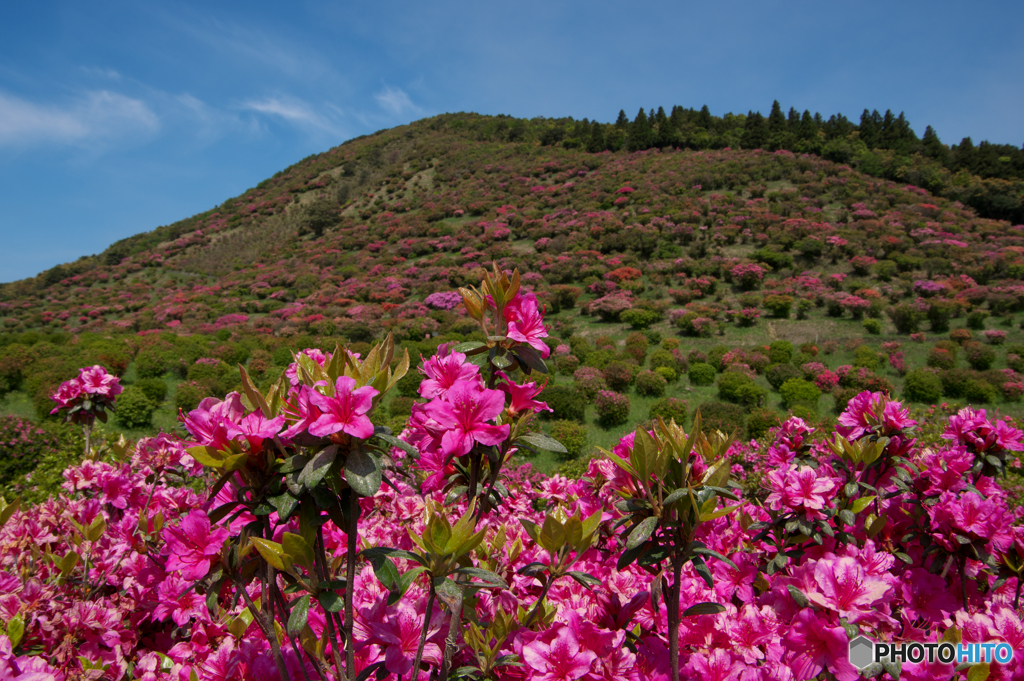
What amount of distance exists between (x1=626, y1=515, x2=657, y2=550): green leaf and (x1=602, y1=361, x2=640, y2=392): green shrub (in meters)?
8.59

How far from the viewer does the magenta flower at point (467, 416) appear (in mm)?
938

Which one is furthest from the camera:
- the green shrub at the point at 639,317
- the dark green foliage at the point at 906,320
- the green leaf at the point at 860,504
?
the green shrub at the point at 639,317

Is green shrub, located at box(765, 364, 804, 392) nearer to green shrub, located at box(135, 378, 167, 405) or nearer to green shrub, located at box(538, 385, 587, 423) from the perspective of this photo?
green shrub, located at box(538, 385, 587, 423)

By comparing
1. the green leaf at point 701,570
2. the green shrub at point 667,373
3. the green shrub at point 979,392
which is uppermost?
the green leaf at point 701,570

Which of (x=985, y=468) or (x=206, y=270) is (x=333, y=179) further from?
(x=985, y=468)

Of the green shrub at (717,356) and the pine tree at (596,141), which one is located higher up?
the pine tree at (596,141)

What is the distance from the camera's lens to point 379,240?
2986cm

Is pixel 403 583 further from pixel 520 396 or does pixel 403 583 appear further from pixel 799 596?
pixel 799 596

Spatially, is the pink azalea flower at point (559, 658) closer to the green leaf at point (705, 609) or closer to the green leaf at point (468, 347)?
the green leaf at point (705, 609)

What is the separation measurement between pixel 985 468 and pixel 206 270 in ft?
126

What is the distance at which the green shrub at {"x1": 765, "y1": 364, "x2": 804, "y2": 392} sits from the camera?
9.51m

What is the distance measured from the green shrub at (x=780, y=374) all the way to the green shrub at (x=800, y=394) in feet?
1.57

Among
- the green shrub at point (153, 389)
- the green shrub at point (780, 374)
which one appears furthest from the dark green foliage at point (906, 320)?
the green shrub at point (153, 389)

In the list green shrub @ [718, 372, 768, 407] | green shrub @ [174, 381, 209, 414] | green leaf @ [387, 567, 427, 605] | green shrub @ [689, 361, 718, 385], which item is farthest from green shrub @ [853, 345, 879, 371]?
green shrub @ [174, 381, 209, 414]
